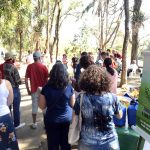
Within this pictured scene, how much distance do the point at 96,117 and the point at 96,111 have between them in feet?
0.23

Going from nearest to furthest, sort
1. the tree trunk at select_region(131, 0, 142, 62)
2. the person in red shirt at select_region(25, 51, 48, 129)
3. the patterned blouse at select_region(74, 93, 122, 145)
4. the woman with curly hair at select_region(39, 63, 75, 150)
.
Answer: the patterned blouse at select_region(74, 93, 122, 145)
the woman with curly hair at select_region(39, 63, 75, 150)
the person in red shirt at select_region(25, 51, 48, 129)
the tree trunk at select_region(131, 0, 142, 62)

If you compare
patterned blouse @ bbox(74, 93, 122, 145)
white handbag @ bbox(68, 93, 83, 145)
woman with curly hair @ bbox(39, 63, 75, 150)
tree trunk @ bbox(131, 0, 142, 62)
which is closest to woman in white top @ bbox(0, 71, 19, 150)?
woman with curly hair @ bbox(39, 63, 75, 150)

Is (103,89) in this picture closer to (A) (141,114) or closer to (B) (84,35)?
(A) (141,114)

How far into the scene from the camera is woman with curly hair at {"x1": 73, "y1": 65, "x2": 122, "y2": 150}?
398cm

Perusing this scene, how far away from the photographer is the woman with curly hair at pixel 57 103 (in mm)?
4902

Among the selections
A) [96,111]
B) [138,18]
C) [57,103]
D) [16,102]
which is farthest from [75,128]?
[138,18]

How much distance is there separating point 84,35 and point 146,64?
4231cm

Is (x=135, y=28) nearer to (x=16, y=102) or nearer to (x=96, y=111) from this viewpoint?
(x=16, y=102)

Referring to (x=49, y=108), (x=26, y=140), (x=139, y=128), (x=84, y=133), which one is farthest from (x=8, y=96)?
(x=26, y=140)

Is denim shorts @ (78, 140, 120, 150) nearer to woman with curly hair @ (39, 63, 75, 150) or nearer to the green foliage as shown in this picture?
woman with curly hair @ (39, 63, 75, 150)

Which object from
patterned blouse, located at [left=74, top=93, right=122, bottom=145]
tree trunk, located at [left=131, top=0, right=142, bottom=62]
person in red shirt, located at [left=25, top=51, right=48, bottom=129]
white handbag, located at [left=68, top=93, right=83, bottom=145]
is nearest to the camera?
patterned blouse, located at [left=74, top=93, right=122, bottom=145]

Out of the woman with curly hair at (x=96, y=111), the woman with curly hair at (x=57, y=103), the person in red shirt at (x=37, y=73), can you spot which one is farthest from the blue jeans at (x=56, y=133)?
the person in red shirt at (x=37, y=73)

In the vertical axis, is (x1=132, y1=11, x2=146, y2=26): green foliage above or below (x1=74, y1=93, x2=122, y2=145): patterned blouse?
above

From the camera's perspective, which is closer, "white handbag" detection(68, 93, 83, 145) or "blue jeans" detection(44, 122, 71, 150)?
"white handbag" detection(68, 93, 83, 145)
